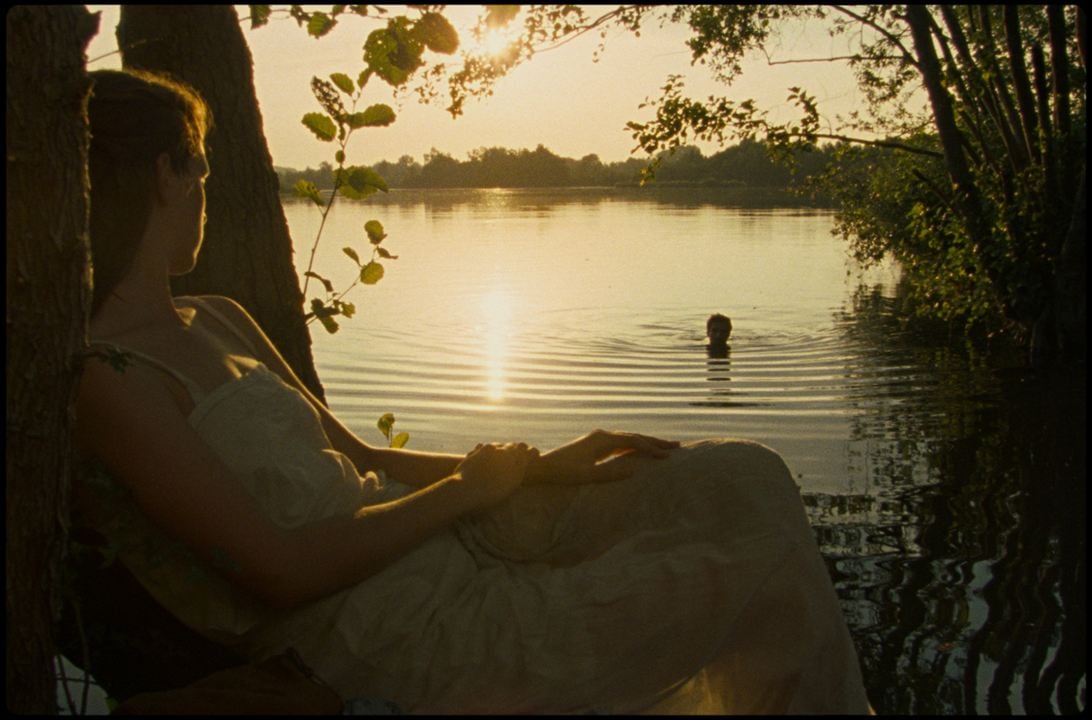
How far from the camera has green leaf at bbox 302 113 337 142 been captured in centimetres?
361

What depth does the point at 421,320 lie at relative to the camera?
17.0 m

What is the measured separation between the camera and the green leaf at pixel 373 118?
3.63 metres

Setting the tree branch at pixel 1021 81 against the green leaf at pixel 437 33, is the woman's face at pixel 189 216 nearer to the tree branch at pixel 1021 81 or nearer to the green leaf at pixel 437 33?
the green leaf at pixel 437 33

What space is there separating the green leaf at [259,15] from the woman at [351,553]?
0.40 m

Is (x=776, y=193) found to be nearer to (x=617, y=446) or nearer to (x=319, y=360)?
(x=319, y=360)

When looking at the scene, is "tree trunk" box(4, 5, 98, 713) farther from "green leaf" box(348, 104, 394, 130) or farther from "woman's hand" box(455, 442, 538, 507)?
"green leaf" box(348, 104, 394, 130)

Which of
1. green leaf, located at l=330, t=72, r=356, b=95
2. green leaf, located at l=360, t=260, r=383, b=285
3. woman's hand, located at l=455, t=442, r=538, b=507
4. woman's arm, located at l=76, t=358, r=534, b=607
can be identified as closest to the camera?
woman's arm, located at l=76, t=358, r=534, b=607

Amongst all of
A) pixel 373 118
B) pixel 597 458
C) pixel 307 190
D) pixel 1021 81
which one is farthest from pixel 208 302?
pixel 1021 81

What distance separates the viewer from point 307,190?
3963mm

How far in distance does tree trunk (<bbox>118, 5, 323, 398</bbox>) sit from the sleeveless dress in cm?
136

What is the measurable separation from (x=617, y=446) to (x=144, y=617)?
1161mm

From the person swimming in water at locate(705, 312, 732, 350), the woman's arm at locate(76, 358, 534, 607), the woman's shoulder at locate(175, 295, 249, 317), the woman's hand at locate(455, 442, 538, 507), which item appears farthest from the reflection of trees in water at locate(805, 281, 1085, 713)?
the person swimming in water at locate(705, 312, 732, 350)

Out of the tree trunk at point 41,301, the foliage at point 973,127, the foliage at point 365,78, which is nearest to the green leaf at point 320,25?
the foliage at point 365,78

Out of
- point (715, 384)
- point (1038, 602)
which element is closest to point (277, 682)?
point (1038, 602)
